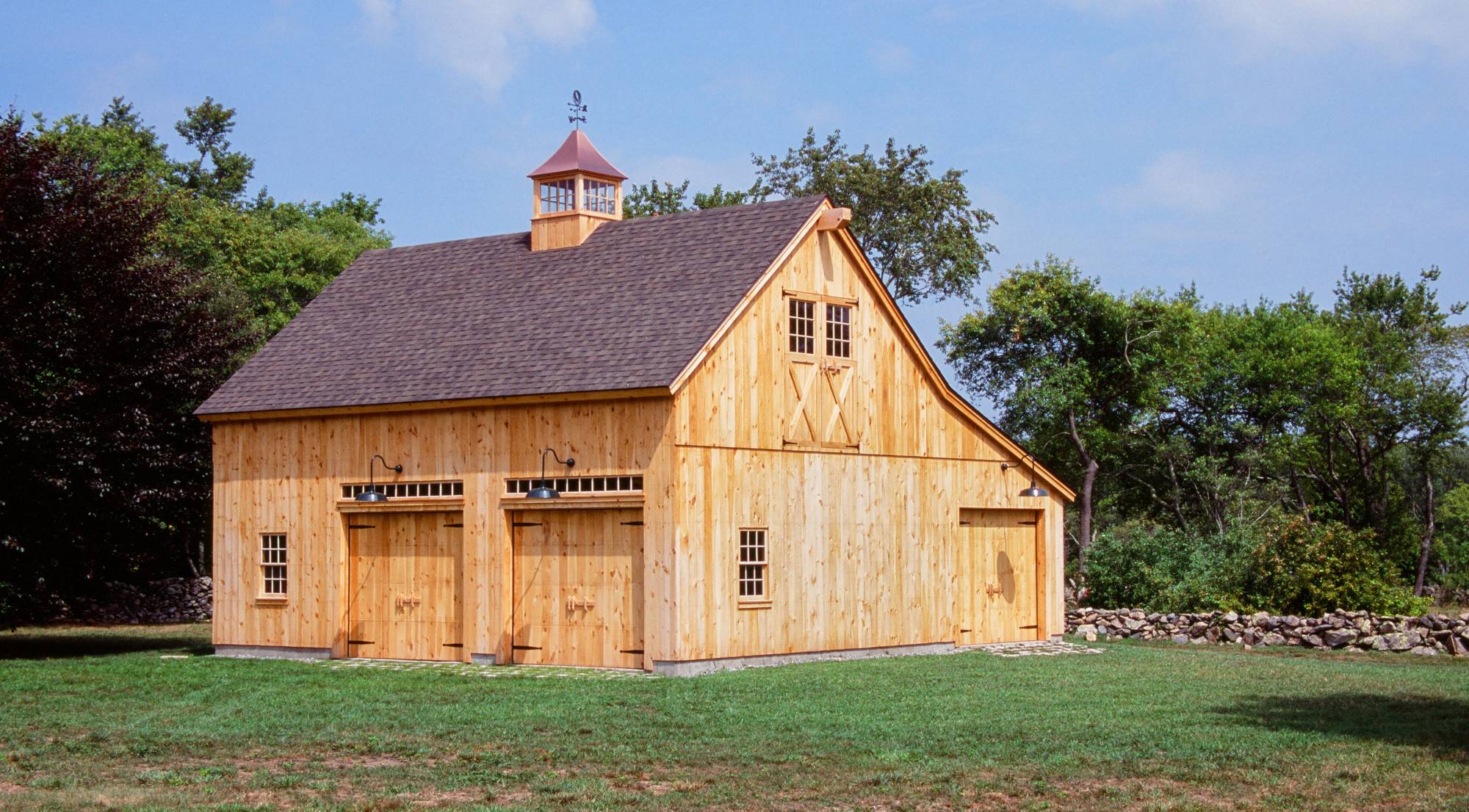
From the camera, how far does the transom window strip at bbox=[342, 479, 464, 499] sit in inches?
931

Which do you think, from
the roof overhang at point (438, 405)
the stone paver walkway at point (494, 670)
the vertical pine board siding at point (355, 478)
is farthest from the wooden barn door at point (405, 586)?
the roof overhang at point (438, 405)

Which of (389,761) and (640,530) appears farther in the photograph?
(640,530)

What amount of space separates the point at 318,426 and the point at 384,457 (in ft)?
4.57

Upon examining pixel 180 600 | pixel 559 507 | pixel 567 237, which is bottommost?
pixel 180 600

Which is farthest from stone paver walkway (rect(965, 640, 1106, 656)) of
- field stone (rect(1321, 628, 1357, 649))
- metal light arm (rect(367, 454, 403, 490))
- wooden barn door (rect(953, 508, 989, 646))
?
metal light arm (rect(367, 454, 403, 490))

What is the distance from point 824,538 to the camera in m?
23.6

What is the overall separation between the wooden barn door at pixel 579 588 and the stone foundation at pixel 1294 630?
996 centimetres

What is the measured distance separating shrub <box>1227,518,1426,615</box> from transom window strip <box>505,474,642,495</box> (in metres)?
12.6

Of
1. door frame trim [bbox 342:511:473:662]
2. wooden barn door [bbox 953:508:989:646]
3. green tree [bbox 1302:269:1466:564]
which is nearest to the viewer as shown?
door frame trim [bbox 342:511:473:662]

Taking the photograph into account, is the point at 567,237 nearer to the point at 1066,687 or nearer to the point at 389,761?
the point at 1066,687

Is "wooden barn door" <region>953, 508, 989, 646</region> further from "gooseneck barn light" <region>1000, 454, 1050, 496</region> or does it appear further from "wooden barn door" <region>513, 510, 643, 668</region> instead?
"wooden barn door" <region>513, 510, 643, 668</region>

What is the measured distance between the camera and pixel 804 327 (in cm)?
2395

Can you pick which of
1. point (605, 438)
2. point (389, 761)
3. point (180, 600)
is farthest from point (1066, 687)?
point (180, 600)

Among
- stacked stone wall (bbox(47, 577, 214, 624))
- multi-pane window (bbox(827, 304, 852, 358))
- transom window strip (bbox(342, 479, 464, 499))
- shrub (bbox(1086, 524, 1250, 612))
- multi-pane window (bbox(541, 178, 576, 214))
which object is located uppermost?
multi-pane window (bbox(541, 178, 576, 214))
